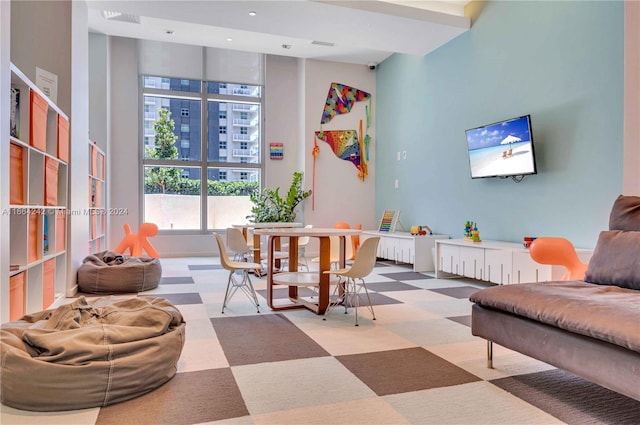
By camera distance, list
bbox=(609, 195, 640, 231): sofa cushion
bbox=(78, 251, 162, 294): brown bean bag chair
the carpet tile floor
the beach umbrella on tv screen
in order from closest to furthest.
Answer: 1. the carpet tile floor
2. bbox=(609, 195, 640, 231): sofa cushion
3. bbox=(78, 251, 162, 294): brown bean bag chair
4. the beach umbrella on tv screen

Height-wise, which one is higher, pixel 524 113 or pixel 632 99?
pixel 524 113

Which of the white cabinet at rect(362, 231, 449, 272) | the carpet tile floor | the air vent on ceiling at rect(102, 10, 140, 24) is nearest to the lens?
the carpet tile floor

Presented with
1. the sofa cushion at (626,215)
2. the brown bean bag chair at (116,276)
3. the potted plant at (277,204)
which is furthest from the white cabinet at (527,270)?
the potted plant at (277,204)

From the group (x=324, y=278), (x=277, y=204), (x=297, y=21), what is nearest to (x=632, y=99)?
(x=324, y=278)

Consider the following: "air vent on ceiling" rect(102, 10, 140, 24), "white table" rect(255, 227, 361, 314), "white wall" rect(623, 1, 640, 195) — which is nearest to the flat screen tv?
"white wall" rect(623, 1, 640, 195)

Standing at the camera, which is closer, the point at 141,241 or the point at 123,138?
the point at 141,241

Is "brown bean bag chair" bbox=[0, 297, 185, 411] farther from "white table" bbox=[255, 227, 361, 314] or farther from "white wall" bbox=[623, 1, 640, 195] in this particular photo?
"white wall" bbox=[623, 1, 640, 195]

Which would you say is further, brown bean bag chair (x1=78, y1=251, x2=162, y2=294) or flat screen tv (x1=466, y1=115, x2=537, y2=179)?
flat screen tv (x1=466, y1=115, x2=537, y2=179)

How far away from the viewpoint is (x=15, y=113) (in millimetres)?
2963

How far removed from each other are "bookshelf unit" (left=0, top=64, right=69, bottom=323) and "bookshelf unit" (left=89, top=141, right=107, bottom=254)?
1.79 m

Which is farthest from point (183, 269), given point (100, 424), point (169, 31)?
point (100, 424)

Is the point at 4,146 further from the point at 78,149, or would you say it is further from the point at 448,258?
the point at 448,258

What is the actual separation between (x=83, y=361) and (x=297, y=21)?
17.3ft

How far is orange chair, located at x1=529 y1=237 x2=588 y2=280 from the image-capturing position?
11.7 ft
